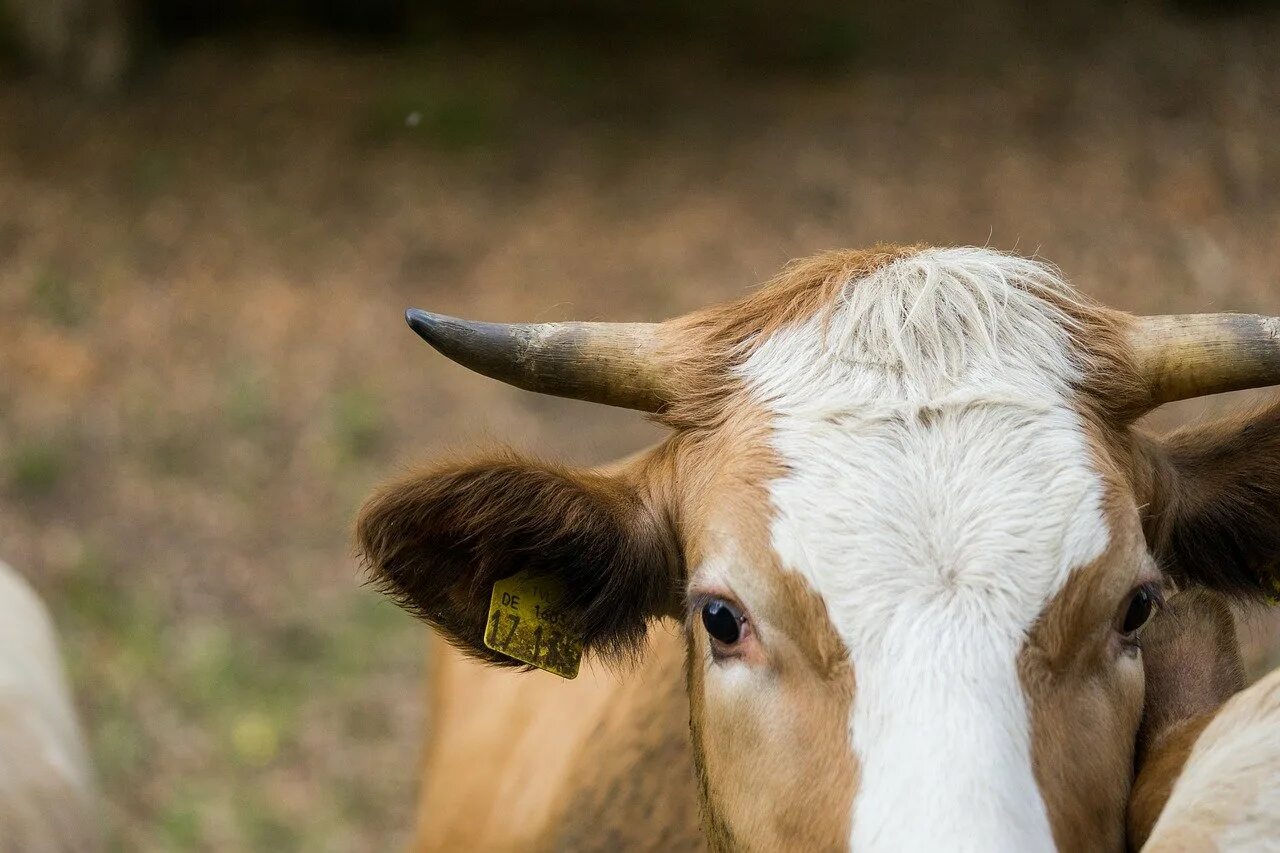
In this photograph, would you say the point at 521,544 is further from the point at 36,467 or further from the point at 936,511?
the point at 36,467

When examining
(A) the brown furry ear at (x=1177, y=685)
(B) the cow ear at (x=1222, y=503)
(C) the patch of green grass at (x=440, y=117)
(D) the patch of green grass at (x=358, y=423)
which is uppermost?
(C) the patch of green grass at (x=440, y=117)

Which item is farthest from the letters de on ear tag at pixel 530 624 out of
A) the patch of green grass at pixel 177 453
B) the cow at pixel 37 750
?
the patch of green grass at pixel 177 453

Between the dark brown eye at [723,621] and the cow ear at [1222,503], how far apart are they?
0.78 meters

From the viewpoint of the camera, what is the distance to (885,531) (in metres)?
2.02

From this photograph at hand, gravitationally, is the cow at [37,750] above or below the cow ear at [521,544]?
below

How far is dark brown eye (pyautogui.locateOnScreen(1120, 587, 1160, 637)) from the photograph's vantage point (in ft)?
6.97

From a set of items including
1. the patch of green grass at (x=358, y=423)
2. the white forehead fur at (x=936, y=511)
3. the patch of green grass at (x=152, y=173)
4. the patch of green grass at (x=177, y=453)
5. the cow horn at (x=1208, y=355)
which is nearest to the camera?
the white forehead fur at (x=936, y=511)

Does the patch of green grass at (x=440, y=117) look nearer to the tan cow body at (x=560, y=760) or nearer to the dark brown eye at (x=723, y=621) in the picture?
the tan cow body at (x=560, y=760)

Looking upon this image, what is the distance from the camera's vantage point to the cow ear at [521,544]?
95.8 inches

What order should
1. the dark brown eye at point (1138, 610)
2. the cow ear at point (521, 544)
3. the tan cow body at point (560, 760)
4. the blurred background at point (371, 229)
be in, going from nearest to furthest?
1. the dark brown eye at point (1138, 610)
2. the cow ear at point (521, 544)
3. the tan cow body at point (560, 760)
4. the blurred background at point (371, 229)

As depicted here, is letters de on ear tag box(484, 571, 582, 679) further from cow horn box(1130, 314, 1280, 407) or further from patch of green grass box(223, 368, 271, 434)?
patch of green grass box(223, 368, 271, 434)

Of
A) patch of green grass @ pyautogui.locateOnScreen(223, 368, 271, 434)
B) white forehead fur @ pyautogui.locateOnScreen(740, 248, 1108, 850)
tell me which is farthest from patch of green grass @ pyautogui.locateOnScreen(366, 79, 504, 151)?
white forehead fur @ pyautogui.locateOnScreen(740, 248, 1108, 850)

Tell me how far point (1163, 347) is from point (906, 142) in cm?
812

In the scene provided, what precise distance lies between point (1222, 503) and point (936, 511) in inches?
29.9
